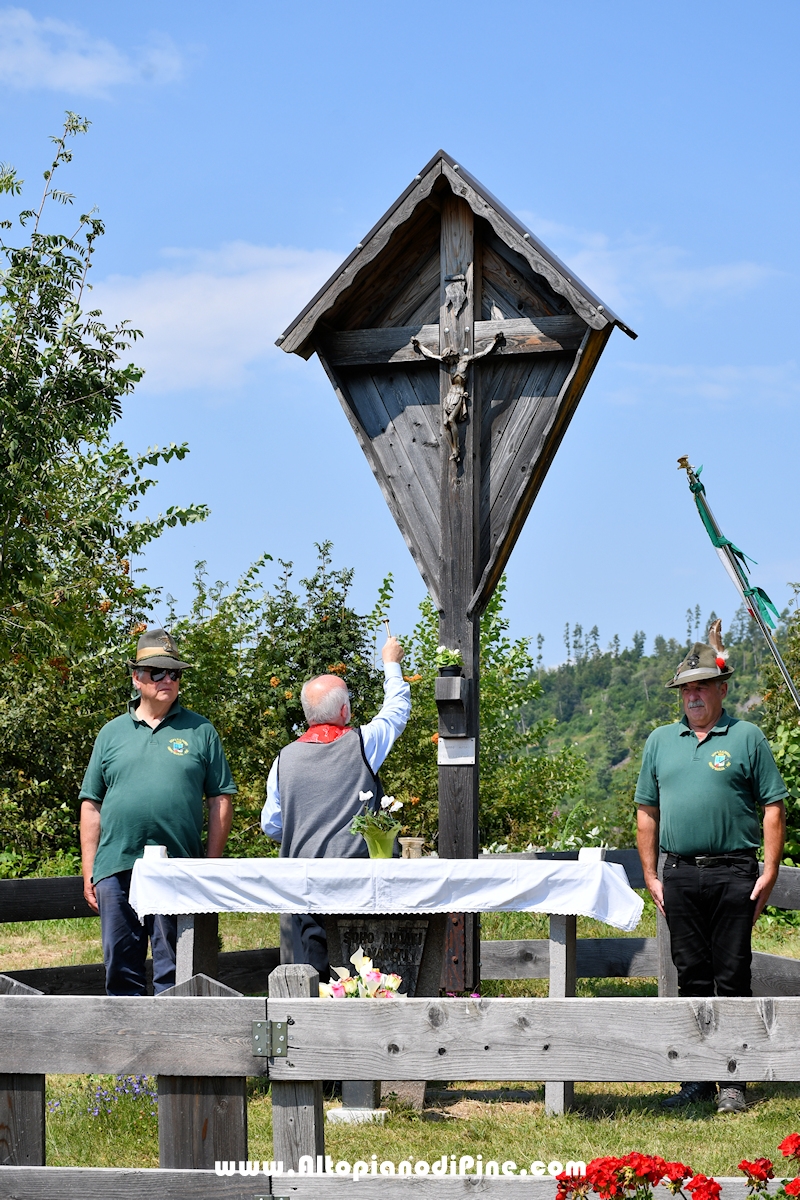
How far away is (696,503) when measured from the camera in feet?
22.7

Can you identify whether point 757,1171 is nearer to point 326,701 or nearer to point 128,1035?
point 128,1035

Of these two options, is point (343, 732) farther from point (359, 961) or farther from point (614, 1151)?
point (614, 1151)

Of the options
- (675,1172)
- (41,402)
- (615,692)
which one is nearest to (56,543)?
(41,402)

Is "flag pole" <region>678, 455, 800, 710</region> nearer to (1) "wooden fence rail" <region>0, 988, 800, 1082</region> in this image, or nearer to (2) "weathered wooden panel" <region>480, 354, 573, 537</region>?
(2) "weathered wooden panel" <region>480, 354, 573, 537</region>

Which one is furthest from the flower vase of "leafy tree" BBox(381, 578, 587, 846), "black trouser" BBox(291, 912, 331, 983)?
"leafy tree" BBox(381, 578, 587, 846)

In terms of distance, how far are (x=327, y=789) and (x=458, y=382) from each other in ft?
7.57

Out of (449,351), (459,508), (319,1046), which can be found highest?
(449,351)

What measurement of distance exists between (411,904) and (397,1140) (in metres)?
0.92

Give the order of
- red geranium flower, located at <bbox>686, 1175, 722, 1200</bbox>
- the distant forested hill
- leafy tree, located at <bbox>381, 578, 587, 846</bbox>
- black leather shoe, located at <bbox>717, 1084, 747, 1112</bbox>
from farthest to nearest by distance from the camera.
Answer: the distant forested hill
leafy tree, located at <bbox>381, 578, 587, 846</bbox>
black leather shoe, located at <bbox>717, 1084, 747, 1112</bbox>
red geranium flower, located at <bbox>686, 1175, 722, 1200</bbox>

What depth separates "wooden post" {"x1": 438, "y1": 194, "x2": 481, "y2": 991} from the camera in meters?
6.61

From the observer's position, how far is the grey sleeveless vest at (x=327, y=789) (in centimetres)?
562

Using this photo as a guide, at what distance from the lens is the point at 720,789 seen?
560 centimetres

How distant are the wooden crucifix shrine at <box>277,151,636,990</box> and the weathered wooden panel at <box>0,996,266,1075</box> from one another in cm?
341

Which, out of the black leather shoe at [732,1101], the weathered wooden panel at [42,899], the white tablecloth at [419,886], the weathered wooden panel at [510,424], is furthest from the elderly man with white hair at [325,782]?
the black leather shoe at [732,1101]
